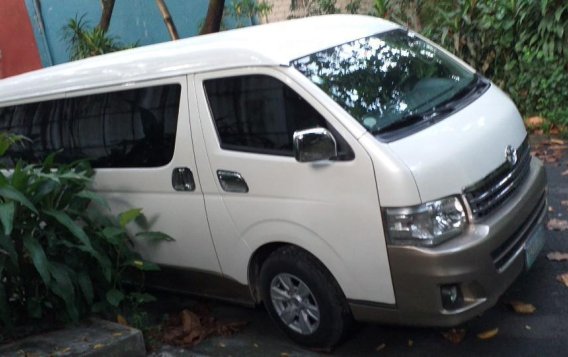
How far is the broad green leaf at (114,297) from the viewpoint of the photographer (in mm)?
5316

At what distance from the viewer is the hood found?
165 inches

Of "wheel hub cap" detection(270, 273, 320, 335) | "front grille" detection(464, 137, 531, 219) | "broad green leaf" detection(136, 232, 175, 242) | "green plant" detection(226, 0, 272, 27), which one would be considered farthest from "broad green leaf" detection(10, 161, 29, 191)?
"green plant" detection(226, 0, 272, 27)

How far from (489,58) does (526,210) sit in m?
5.46

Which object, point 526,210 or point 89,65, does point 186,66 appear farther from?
point 526,210

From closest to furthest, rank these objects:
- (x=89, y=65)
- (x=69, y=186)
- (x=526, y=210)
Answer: (x=526, y=210) < (x=69, y=186) < (x=89, y=65)

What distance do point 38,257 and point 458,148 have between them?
108 inches

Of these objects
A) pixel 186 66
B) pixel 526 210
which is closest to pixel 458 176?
pixel 526 210

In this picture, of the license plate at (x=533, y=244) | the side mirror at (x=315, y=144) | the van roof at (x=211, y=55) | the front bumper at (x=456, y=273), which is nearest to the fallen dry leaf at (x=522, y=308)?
the license plate at (x=533, y=244)

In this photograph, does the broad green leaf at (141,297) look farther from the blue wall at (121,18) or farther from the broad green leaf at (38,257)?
the blue wall at (121,18)

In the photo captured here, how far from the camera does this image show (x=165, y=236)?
5.38 meters

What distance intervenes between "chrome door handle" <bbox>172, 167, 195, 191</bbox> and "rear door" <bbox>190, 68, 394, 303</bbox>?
128 millimetres

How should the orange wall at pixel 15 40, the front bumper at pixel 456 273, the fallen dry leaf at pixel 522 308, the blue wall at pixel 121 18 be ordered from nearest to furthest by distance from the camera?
1. the front bumper at pixel 456 273
2. the fallen dry leaf at pixel 522 308
3. the blue wall at pixel 121 18
4. the orange wall at pixel 15 40

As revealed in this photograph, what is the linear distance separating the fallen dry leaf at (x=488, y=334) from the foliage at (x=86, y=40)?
418 inches

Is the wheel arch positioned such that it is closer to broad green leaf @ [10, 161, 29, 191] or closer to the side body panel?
the side body panel
